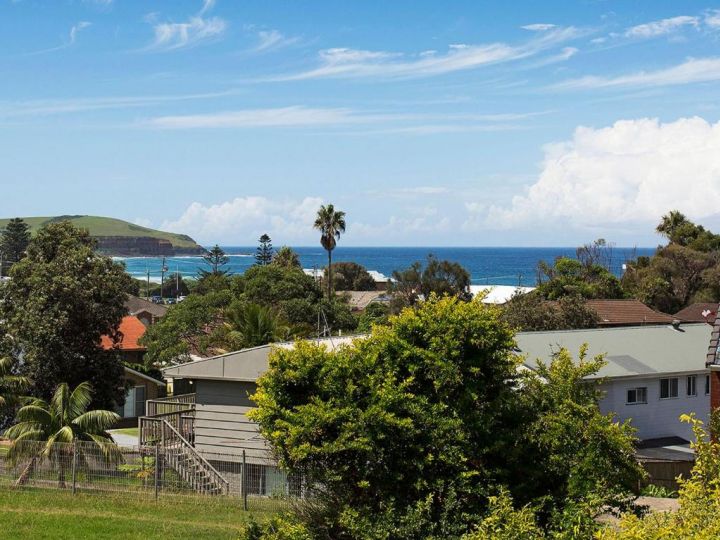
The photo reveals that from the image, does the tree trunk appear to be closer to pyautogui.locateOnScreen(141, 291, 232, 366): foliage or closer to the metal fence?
the metal fence

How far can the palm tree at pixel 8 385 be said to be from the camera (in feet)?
111

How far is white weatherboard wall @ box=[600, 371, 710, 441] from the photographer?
3842cm

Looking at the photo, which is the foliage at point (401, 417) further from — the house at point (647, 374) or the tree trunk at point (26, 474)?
the house at point (647, 374)

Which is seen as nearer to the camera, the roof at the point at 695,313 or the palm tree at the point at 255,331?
the palm tree at the point at 255,331

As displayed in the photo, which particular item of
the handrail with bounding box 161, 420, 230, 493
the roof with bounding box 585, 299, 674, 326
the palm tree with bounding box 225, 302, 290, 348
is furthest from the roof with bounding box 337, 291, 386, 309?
the handrail with bounding box 161, 420, 230, 493

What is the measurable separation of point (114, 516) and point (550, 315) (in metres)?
43.4

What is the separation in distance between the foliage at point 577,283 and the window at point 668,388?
33391 mm

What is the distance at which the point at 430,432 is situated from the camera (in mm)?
17750

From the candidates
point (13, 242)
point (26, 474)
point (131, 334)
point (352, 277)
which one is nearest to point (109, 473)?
point (26, 474)

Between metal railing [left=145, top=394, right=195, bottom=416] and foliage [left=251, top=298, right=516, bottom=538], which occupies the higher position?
foliage [left=251, top=298, right=516, bottom=538]

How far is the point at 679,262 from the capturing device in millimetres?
100688

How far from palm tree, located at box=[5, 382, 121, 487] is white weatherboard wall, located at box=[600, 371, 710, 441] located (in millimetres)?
18890

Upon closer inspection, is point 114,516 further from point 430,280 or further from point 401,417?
point 430,280

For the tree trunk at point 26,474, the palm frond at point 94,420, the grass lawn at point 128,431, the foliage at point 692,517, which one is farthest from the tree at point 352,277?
the foliage at point 692,517
